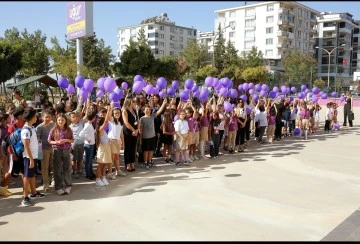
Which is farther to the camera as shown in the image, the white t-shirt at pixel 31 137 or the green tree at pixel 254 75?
the green tree at pixel 254 75

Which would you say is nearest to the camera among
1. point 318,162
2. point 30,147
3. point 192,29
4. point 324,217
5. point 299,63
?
point 324,217

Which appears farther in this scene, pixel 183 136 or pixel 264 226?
pixel 183 136

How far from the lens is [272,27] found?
68875 millimetres

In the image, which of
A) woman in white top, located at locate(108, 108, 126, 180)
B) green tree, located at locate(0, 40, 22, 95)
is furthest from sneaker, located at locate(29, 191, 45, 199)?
green tree, located at locate(0, 40, 22, 95)

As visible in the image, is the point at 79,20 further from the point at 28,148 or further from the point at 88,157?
the point at 28,148

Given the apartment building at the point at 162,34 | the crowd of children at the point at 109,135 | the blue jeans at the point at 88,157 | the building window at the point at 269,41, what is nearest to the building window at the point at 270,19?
the building window at the point at 269,41

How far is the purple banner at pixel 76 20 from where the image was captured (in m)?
23.3

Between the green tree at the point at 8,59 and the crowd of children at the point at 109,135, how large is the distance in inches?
726

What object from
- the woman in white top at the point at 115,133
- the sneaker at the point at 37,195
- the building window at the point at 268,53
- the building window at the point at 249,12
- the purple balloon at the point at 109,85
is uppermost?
the building window at the point at 249,12

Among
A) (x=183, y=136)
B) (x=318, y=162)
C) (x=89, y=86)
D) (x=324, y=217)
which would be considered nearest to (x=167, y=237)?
(x=324, y=217)

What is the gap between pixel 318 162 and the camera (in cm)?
927

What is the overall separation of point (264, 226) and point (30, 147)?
12.7ft

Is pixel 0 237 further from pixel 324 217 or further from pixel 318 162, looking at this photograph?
pixel 318 162

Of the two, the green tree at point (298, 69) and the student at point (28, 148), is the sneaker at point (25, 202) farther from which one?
the green tree at point (298, 69)
